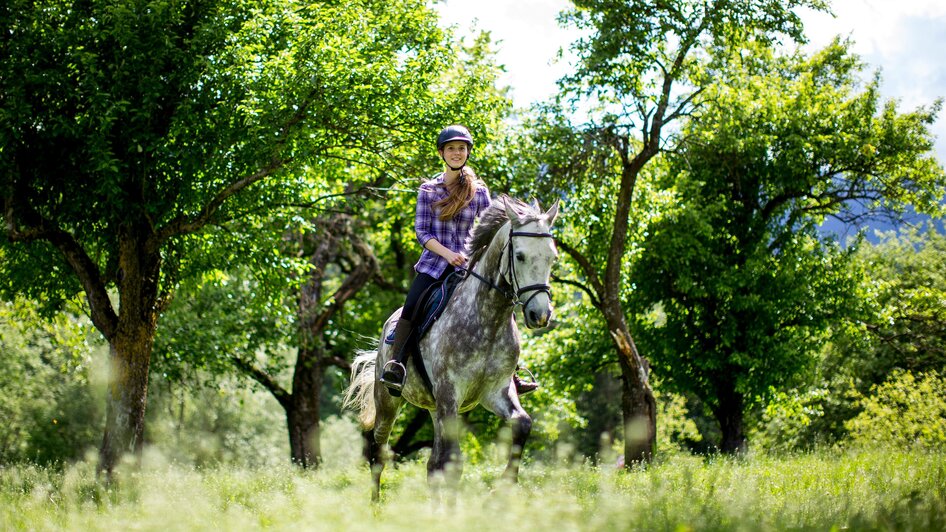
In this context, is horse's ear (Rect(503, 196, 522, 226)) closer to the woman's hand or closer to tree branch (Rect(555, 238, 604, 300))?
the woman's hand

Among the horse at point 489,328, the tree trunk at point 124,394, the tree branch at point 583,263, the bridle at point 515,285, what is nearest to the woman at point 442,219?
the horse at point 489,328

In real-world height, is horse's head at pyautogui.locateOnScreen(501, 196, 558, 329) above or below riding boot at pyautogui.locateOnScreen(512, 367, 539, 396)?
above

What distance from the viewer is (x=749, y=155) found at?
2505 cm

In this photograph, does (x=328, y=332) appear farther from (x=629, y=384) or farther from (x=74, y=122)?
(x=74, y=122)

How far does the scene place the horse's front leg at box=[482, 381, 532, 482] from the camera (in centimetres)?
780

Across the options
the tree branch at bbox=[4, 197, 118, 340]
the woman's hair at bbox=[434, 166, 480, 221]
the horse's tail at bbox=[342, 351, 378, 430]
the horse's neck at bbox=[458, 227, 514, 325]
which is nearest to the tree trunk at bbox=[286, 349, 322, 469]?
the tree branch at bbox=[4, 197, 118, 340]

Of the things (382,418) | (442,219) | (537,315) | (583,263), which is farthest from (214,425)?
(537,315)

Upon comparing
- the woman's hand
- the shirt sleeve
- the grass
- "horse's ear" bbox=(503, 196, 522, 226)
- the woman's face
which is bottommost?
the grass

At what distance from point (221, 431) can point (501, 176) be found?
29765mm

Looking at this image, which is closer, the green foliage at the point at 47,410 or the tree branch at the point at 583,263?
the tree branch at the point at 583,263

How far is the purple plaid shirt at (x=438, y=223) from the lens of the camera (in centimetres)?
880

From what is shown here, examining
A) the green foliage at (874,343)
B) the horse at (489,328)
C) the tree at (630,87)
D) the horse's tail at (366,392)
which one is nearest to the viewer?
the horse at (489,328)

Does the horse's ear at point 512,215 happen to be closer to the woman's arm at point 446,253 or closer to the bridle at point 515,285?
the bridle at point 515,285

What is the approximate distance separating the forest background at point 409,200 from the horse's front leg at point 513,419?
103 centimetres
